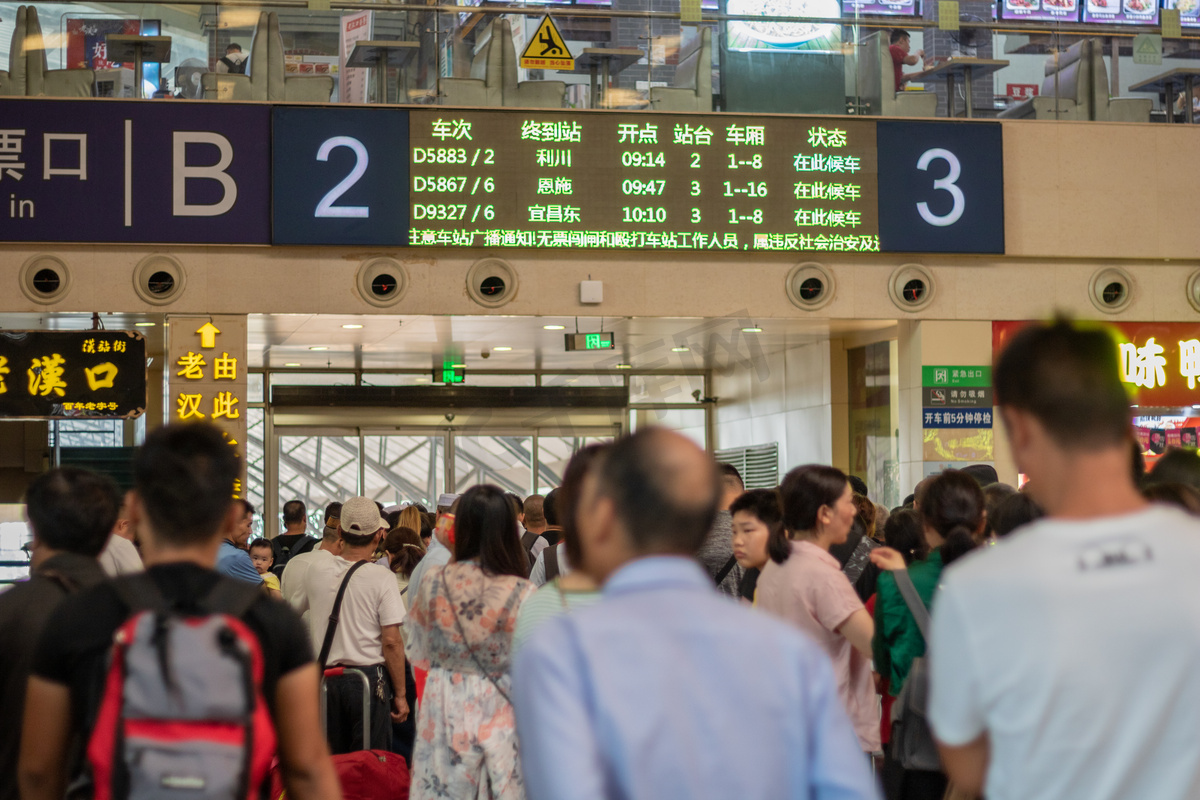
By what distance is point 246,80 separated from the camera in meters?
10.6

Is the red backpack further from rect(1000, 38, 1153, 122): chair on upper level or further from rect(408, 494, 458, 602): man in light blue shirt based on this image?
rect(1000, 38, 1153, 122): chair on upper level

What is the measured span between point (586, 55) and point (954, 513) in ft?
26.0

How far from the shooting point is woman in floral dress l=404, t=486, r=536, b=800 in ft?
13.4

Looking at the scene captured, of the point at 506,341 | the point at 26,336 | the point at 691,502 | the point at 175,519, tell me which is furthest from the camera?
the point at 506,341

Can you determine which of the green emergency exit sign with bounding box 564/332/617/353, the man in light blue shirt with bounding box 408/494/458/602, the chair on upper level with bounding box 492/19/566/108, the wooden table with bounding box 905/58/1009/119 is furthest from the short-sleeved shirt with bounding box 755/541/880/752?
the wooden table with bounding box 905/58/1009/119

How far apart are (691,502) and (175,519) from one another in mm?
936

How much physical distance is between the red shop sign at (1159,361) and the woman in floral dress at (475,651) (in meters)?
8.24

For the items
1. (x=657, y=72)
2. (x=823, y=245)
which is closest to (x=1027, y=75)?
(x=823, y=245)

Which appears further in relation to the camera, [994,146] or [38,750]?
[994,146]

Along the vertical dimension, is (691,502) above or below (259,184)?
below

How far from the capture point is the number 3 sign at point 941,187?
11.1 meters

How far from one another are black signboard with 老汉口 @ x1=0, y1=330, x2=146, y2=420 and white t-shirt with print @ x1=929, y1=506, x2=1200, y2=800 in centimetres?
929

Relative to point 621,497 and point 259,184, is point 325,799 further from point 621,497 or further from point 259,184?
point 259,184

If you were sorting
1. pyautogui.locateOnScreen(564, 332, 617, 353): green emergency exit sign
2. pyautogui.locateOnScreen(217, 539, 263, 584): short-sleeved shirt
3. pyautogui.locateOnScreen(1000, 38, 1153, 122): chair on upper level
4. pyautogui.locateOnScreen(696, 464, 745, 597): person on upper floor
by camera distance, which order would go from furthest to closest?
pyautogui.locateOnScreen(1000, 38, 1153, 122): chair on upper level → pyautogui.locateOnScreen(564, 332, 617, 353): green emergency exit sign → pyautogui.locateOnScreen(217, 539, 263, 584): short-sleeved shirt → pyautogui.locateOnScreen(696, 464, 745, 597): person on upper floor
